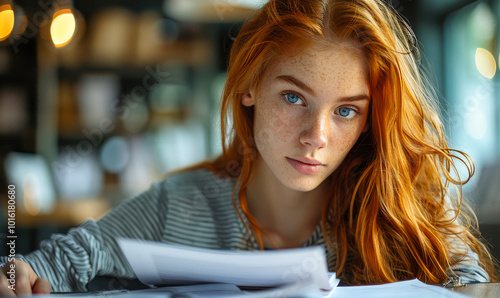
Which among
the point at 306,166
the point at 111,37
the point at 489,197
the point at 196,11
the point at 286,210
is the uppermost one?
the point at 196,11

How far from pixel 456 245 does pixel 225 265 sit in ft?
1.69

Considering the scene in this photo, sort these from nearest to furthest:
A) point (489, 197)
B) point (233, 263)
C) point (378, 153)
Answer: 1. point (233, 263)
2. point (378, 153)
3. point (489, 197)

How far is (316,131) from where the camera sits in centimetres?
74

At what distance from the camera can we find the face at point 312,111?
75 cm

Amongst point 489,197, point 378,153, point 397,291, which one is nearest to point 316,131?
point 378,153

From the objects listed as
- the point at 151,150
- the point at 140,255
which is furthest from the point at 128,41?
the point at 140,255

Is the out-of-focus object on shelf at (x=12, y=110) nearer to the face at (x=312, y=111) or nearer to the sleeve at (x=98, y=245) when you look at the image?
the sleeve at (x=98, y=245)

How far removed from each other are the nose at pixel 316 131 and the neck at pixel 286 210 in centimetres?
21

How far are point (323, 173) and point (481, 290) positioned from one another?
1.00 ft

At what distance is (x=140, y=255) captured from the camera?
1.84 feet

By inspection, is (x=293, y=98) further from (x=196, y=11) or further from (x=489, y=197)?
(x=196, y=11)

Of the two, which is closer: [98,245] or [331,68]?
[331,68]

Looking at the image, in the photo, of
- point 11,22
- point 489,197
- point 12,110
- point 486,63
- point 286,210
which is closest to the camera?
point 286,210

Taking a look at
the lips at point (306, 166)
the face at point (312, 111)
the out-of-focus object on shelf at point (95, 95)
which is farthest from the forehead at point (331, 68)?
the out-of-focus object on shelf at point (95, 95)
